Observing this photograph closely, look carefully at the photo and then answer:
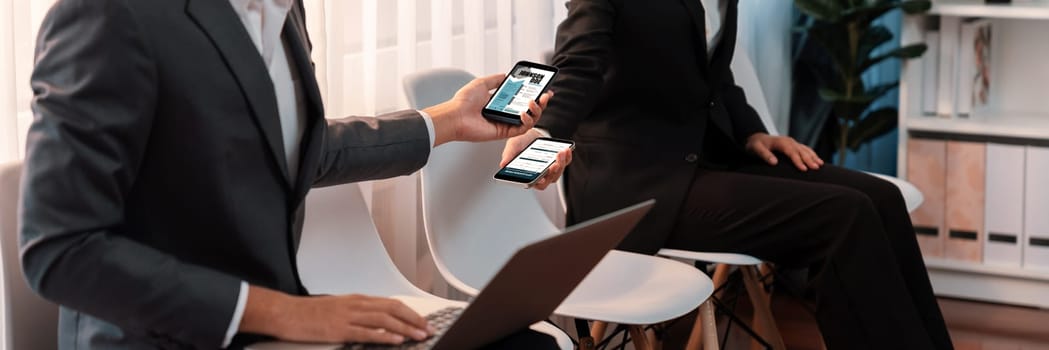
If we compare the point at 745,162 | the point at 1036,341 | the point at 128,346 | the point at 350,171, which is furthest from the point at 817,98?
the point at 128,346

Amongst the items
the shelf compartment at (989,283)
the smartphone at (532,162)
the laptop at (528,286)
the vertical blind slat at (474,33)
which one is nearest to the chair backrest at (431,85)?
the smartphone at (532,162)

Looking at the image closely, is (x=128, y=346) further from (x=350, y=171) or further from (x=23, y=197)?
(x=350, y=171)

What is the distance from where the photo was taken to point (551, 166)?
1.86 m

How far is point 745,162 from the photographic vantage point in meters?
2.67

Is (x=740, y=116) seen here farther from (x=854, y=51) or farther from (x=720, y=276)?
(x=854, y=51)

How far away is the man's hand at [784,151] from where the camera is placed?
8.68 feet

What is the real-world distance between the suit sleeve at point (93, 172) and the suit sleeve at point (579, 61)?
1.09 meters

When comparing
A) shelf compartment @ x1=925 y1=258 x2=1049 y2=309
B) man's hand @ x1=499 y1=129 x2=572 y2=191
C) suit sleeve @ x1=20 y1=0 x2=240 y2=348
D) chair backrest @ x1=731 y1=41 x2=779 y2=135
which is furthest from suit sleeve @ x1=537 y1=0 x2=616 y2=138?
shelf compartment @ x1=925 y1=258 x2=1049 y2=309

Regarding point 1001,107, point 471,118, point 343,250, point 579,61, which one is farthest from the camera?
point 1001,107

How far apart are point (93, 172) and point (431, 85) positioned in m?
1.04

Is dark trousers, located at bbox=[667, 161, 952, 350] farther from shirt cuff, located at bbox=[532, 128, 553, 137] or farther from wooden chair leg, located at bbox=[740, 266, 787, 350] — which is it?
shirt cuff, located at bbox=[532, 128, 553, 137]

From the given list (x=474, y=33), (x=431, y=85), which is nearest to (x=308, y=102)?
(x=431, y=85)

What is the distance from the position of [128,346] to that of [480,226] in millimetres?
1017

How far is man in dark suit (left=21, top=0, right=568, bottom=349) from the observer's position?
1.18 m
